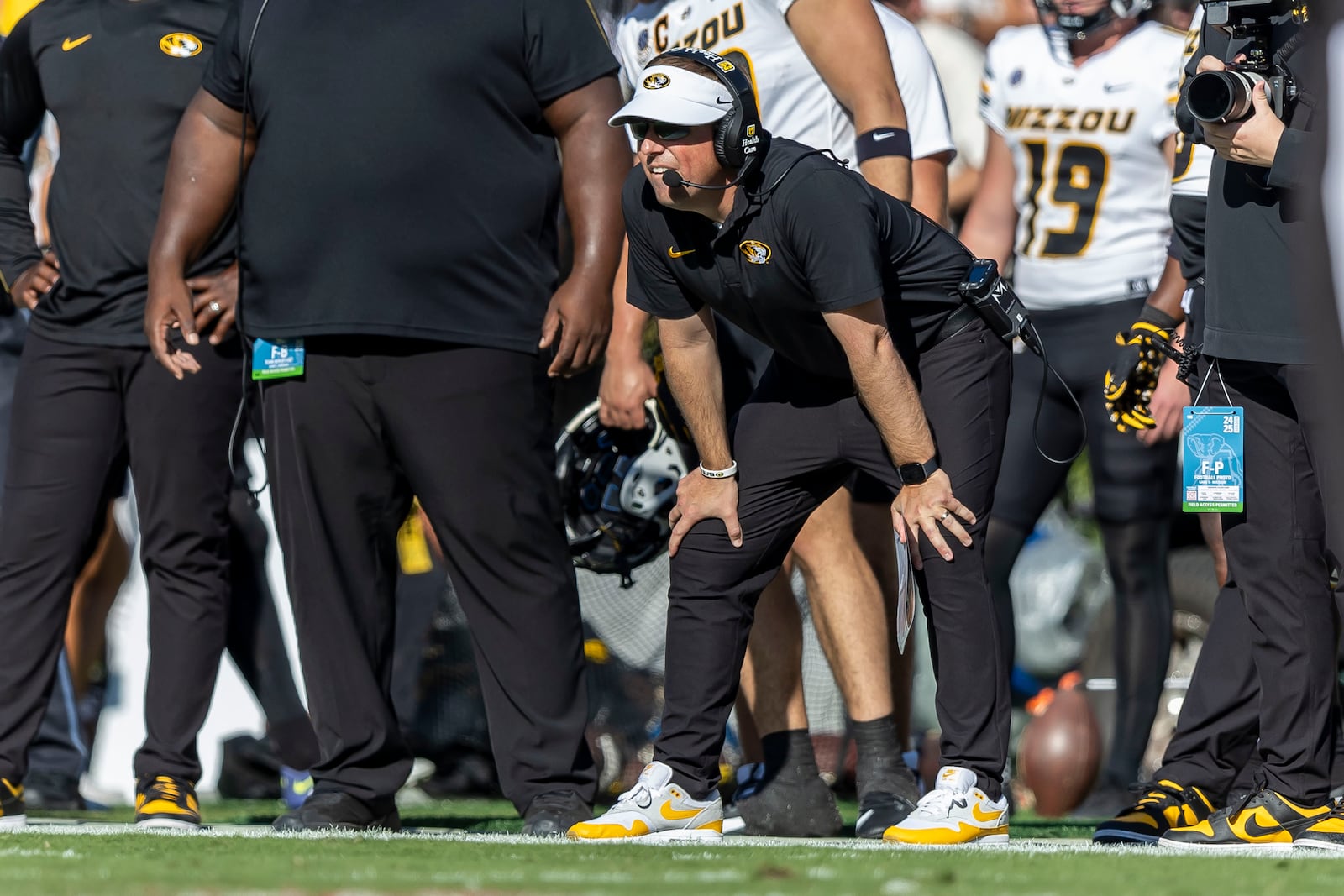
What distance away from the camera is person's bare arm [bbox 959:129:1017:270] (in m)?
7.04

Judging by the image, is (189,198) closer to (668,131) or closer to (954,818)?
(668,131)

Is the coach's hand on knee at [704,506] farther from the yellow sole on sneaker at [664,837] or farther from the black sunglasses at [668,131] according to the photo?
the black sunglasses at [668,131]

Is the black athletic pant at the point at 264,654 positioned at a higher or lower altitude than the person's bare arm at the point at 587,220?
lower

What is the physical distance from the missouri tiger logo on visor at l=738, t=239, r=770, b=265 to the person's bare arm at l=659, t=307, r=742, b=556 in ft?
1.08

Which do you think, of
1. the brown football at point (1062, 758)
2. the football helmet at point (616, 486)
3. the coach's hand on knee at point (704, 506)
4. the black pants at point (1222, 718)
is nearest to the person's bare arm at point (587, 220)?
Answer: the coach's hand on knee at point (704, 506)

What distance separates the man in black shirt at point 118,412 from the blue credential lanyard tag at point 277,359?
0.41 m

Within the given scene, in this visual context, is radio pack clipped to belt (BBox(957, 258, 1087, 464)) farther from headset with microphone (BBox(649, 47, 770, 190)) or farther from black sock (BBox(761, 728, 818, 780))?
black sock (BBox(761, 728, 818, 780))

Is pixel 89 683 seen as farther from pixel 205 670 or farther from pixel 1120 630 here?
pixel 1120 630

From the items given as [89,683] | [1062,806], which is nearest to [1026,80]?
[1062,806]

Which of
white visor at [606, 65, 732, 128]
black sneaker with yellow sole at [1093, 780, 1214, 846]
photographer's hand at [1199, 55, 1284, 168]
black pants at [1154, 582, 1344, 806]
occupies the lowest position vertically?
black sneaker with yellow sole at [1093, 780, 1214, 846]

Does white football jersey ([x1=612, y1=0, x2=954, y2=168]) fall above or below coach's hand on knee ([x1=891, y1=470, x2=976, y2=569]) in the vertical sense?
above

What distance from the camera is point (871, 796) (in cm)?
537

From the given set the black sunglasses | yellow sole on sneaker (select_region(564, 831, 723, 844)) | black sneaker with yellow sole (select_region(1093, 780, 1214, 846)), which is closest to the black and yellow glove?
black sneaker with yellow sole (select_region(1093, 780, 1214, 846))

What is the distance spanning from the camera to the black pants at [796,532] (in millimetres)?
4738
